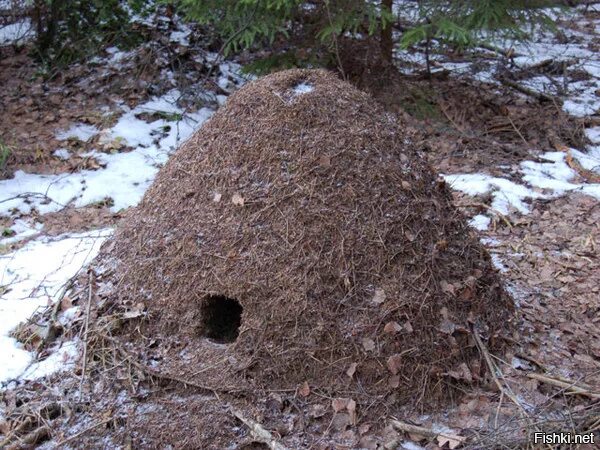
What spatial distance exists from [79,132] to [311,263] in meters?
4.68

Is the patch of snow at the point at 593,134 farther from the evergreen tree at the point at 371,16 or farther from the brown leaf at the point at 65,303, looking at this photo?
the brown leaf at the point at 65,303

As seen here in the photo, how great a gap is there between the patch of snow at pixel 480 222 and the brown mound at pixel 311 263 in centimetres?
157

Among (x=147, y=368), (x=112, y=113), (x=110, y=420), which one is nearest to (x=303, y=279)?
(x=147, y=368)

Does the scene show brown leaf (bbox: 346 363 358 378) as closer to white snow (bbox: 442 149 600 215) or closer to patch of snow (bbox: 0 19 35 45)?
white snow (bbox: 442 149 600 215)

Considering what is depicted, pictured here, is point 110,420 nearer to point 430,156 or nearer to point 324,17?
point 430,156

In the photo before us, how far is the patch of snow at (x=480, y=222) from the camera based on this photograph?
5875 mm

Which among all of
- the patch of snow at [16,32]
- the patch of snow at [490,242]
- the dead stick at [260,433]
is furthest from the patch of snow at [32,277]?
the patch of snow at [16,32]

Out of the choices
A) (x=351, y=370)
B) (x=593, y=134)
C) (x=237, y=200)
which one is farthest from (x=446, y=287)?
(x=593, y=134)

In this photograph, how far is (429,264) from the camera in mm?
3967

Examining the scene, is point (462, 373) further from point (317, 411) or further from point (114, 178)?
point (114, 178)

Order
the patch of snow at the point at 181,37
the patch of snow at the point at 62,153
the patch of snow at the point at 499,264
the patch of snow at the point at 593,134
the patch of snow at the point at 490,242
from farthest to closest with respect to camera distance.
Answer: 1. the patch of snow at the point at 181,37
2. the patch of snow at the point at 593,134
3. the patch of snow at the point at 62,153
4. the patch of snow at the point at 490,242
5. the patch of snow at the point at 499,264

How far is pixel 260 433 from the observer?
355 centimetres

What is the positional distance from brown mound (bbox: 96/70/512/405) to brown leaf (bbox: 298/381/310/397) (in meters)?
0.02

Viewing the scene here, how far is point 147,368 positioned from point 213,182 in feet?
4.00
